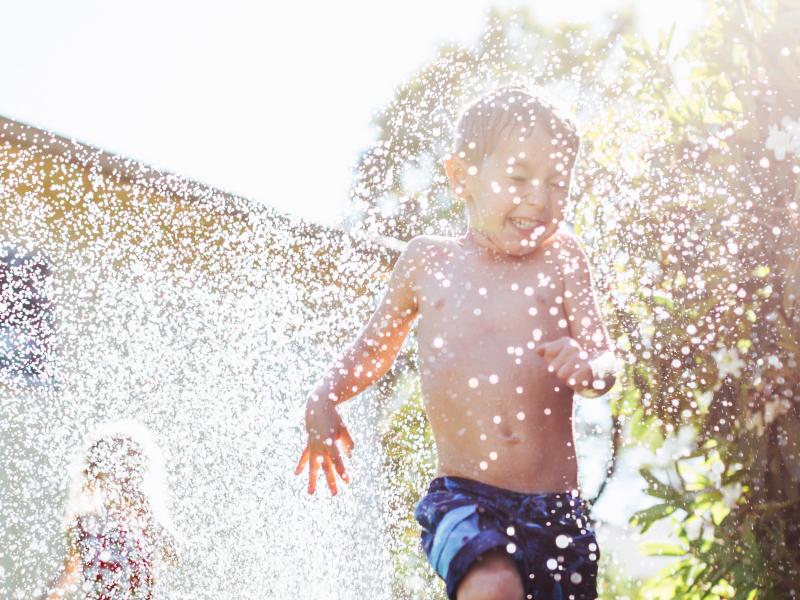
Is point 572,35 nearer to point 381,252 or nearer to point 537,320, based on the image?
point 381,252

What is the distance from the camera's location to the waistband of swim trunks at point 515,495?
1756mm

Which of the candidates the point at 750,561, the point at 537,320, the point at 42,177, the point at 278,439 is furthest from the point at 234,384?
the point at 537,320

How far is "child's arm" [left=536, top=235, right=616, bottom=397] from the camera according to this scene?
1.58 metres

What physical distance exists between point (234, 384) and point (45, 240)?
1.58 meters

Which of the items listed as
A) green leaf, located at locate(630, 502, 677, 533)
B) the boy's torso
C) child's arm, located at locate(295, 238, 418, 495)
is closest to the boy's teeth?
the boy's torso

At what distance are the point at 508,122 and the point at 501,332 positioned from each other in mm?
452

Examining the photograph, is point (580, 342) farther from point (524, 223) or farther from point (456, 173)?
point (456, 173)

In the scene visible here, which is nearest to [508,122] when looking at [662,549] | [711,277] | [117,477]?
[711,277]

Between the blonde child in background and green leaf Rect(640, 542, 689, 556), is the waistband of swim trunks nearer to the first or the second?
green leaf Rect(640, 542, 689, 556)

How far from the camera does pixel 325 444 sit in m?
1.94

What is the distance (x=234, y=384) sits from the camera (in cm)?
636

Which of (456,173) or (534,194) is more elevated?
(456,173)

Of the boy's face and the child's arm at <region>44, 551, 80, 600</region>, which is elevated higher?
the boy's face

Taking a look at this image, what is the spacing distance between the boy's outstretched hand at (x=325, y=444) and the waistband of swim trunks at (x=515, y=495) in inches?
9.2
